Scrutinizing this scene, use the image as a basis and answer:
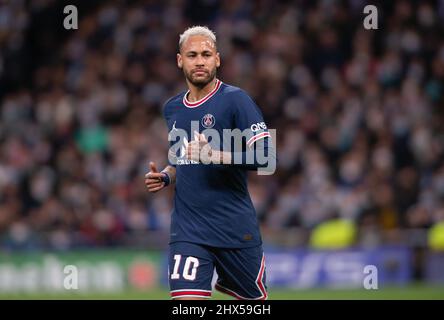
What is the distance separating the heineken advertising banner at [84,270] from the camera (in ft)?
49.5

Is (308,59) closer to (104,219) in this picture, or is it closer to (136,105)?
(136,105)

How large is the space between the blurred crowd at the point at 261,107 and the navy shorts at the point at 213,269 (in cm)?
844

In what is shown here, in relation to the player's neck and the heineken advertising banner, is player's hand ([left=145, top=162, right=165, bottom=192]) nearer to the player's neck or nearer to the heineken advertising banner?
the player's neck

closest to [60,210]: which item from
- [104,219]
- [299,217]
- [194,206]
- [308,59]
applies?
[104,219]

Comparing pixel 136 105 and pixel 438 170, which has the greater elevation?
pixel 136 105

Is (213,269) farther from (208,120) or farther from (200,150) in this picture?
(208,120)

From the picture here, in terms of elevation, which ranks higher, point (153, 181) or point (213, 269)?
point (153, 181)

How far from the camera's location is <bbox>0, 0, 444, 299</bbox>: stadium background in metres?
15.3

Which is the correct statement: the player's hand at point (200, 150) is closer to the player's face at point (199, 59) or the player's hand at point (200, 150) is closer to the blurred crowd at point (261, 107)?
the player's face at point (199, 59)

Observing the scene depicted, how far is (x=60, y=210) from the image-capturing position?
16.5 meters

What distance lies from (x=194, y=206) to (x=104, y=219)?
9.12 metres

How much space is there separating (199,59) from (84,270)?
877cm

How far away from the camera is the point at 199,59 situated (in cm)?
713

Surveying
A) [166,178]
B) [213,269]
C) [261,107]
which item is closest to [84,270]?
[261,107]
